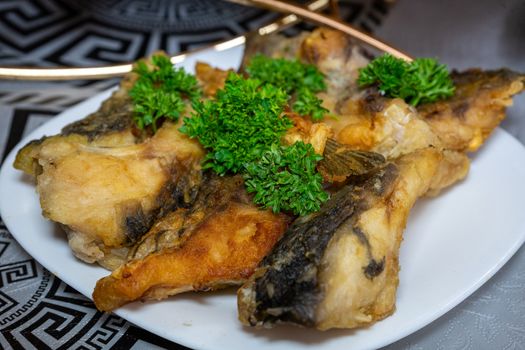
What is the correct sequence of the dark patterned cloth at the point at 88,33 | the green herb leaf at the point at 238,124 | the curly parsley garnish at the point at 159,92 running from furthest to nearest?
the dark patterned cloth at the point at 88,33, the curly parsley garnish at the point at 159,92, the green herb leaf at the point at 238,124

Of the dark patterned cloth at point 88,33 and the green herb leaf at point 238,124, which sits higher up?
the green herb leaf at point 238,124

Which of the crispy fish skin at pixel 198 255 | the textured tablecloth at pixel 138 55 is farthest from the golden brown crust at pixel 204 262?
the textured tablecloth at pixel 138 55

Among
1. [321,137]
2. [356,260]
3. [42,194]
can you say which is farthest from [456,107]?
[42,194]

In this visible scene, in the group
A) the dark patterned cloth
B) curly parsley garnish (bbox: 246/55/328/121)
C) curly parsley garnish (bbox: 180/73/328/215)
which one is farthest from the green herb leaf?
the dark patterned cloth

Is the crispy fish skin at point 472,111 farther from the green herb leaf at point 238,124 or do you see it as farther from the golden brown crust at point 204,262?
the golden brown crust at point 204,262

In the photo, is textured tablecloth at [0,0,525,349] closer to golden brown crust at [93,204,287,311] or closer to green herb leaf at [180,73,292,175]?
golden brown crust at [93,204,287,311]

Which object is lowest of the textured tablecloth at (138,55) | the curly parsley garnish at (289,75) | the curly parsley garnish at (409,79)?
the textured tablecloth at (138,55)
